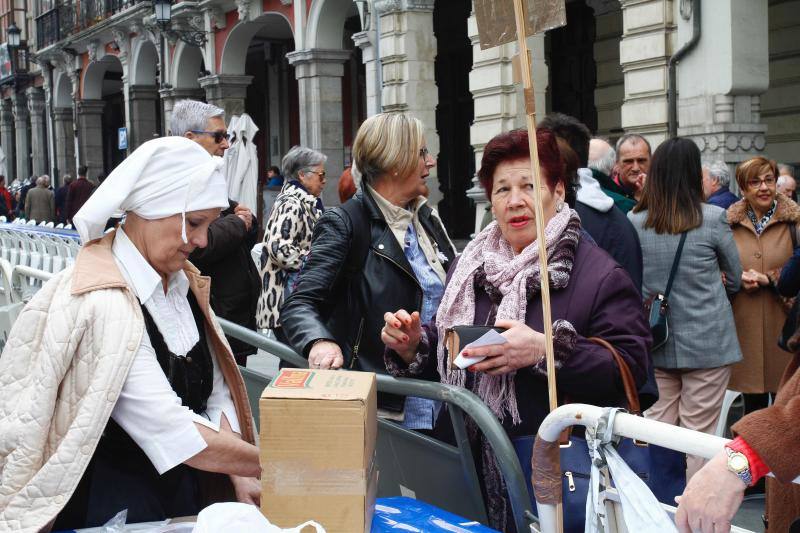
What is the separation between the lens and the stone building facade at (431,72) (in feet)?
33.1

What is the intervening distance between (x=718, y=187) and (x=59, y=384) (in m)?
5.55

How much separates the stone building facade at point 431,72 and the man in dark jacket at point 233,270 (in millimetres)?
2507

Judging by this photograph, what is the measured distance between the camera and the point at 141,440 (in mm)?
2449

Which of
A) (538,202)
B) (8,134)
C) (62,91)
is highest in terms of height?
(62,91)

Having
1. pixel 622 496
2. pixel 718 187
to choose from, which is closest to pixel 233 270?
pixel 622 496

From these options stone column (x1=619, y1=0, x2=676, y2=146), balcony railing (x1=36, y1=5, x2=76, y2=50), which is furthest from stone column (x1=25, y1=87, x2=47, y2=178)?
stone column (x1=619, y1=0, x2=676, y2=146)

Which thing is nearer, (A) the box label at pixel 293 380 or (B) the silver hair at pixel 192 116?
(A) the box label at pixel 293 380

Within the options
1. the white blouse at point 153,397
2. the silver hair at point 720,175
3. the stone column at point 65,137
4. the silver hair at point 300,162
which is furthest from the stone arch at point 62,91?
the white blouse at point 153,397

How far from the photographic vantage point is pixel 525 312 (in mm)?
2734

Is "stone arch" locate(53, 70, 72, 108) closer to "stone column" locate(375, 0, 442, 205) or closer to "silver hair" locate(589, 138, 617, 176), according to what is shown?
"stone column" locate(375, 0, 442, 205)

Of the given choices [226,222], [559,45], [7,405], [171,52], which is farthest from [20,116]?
[7,405]

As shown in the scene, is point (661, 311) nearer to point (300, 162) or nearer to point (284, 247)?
point (284, 247)

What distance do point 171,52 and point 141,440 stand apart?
2144 cm

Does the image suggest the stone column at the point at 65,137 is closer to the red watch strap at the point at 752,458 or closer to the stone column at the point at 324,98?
the stone column at the point at 324,98
